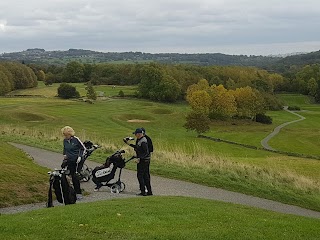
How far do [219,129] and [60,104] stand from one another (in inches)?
1122

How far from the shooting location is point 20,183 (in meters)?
15.1

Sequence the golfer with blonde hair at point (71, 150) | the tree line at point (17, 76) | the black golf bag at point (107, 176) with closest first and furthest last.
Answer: the golfer with blonde hair at point (71, 150)
the black golf bag at point (107, 176)
the tree line at point (17, 76)

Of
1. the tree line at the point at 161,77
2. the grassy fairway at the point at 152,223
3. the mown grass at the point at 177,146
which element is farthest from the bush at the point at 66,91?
the grassy fairway at the point at 152,223

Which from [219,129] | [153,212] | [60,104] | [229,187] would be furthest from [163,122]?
[153,212]

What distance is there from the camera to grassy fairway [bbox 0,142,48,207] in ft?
45.1

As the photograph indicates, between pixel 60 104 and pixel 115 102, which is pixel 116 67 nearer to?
pixel 115 102

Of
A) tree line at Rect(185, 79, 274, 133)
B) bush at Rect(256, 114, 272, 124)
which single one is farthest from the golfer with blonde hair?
bush at Rect(256, 114, 272, 124)

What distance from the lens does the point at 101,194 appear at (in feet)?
50.0

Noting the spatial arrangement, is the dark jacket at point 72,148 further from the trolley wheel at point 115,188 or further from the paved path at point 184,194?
the trolley wheel at point 115,188

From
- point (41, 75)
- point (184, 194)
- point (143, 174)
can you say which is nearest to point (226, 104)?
point (41, 75)

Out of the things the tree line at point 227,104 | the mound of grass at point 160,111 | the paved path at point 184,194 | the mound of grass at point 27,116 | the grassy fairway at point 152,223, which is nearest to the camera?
the grassy fairway at point 152,223

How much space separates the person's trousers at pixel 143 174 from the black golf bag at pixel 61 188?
8.08ft

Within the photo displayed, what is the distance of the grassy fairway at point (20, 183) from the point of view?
45.1ft

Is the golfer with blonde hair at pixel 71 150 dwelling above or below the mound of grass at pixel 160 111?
above
